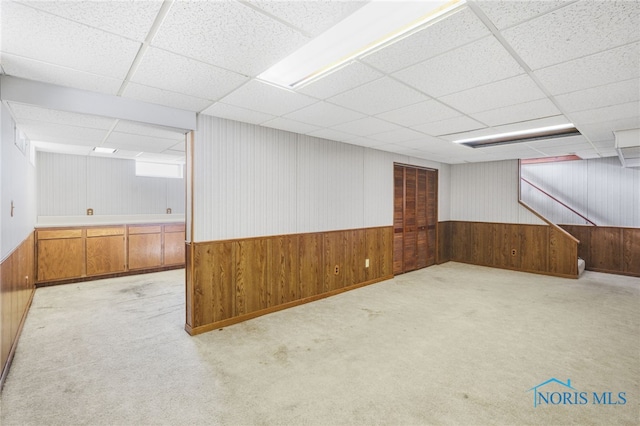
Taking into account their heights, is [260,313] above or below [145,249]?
below

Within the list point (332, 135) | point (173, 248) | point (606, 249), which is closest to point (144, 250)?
point (173, 248)

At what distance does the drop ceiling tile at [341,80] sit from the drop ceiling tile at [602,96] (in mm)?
1736

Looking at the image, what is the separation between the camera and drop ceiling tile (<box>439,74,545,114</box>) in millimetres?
2424

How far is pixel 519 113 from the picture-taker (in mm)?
3197

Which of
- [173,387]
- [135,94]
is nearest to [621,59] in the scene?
[135,94]

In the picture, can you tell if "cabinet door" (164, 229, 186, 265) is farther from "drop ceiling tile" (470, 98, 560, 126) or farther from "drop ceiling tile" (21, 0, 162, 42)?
"drop ceiling tile" (470, 98, 560, 126)

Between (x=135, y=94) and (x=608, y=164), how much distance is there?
8.66 metres

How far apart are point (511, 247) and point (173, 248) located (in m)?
6.74

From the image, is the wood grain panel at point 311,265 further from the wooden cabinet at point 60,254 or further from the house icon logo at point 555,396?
the wooden cabinet at point 60,254

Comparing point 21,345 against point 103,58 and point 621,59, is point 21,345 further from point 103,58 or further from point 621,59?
point 621,59

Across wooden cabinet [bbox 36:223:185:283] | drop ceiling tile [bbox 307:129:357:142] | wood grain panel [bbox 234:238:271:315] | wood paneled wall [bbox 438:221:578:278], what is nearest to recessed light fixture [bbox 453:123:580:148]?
drop ceiling tile [bbox 307:129:357:142]

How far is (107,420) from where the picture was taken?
195cm

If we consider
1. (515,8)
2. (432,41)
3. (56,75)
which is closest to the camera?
(515,8)

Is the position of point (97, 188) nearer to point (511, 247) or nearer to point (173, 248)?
point (173, 248)
